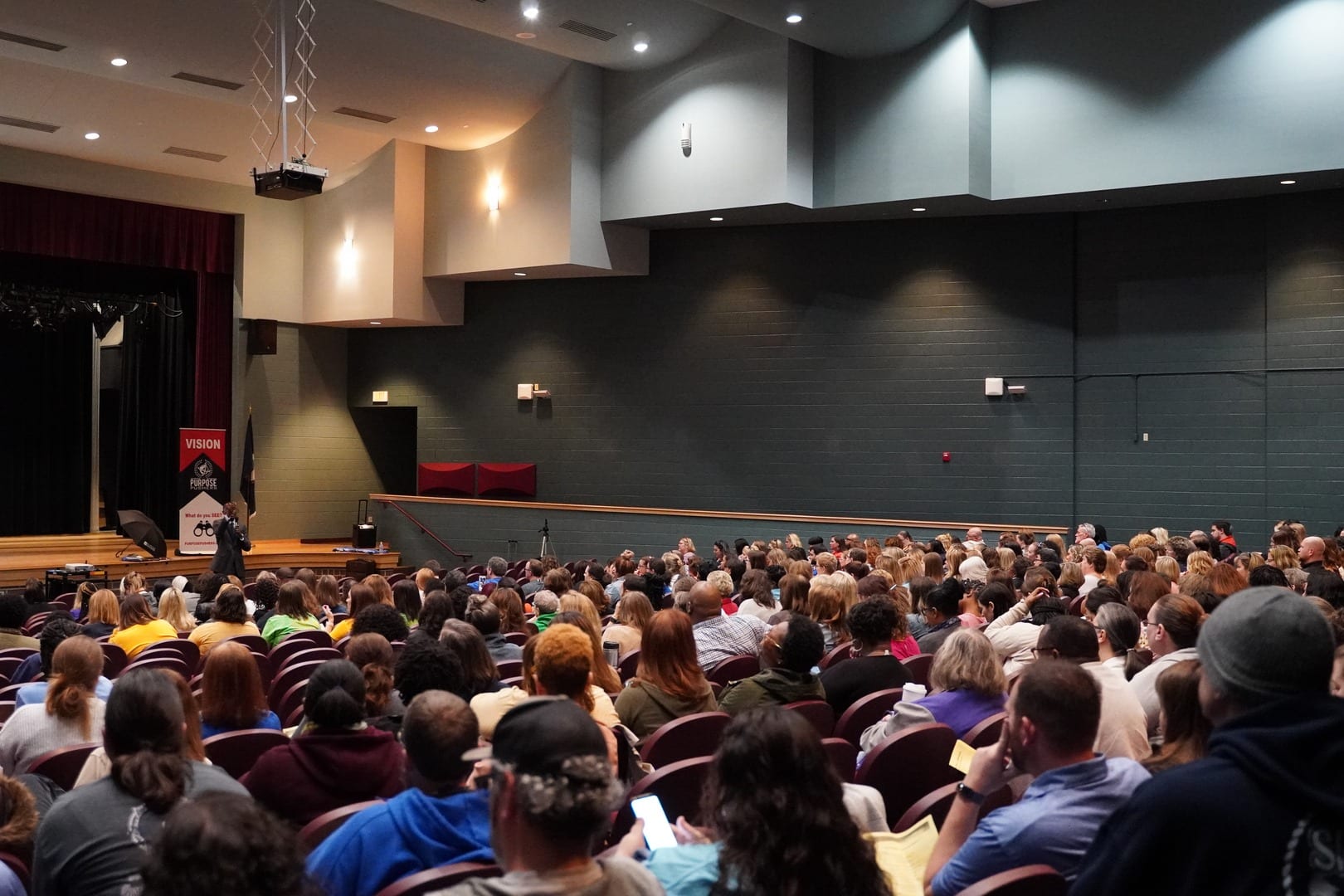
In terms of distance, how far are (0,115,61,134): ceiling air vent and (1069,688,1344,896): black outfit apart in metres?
16.2

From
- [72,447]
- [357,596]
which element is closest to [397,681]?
[357,596]

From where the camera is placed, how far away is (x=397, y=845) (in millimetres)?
2512

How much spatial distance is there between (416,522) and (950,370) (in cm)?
769

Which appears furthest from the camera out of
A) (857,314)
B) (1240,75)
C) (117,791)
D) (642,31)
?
(857,314)

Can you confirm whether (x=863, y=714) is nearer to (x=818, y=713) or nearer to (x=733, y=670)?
(x=818, y=713)

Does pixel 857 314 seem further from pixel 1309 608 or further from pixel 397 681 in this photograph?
pixel 1309 608

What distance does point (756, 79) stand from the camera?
13930 millimetres

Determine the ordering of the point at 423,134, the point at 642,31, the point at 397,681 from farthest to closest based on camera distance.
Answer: the point at 423,134, the point at 642,31, the point at 397,681

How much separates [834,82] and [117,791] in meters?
12.9

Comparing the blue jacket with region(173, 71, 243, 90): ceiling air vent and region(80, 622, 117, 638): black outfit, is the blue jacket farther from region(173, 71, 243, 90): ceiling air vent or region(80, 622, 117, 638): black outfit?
region(173, 71, 243, 90): ceiling air vent

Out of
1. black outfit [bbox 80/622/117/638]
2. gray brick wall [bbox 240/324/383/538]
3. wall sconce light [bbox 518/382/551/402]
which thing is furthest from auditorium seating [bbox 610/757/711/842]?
gray brick wall [bbox 240/324/383/538]

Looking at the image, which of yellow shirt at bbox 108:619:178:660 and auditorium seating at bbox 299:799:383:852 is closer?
auditorium seating at bbox 299:799:383:852

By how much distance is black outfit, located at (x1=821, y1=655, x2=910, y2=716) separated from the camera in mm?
4758

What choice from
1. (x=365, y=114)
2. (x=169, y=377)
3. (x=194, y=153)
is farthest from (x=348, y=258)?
(x=169, y=377)
